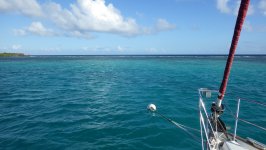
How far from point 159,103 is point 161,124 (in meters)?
5.84

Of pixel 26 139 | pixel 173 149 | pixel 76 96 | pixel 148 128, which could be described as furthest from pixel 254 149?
pixel 76 96

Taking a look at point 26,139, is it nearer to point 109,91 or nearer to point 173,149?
point 173,149

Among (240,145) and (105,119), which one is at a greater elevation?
(240,145)

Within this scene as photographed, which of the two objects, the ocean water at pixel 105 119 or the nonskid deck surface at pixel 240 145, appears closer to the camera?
the nonskid deck surface at pixel 240 145

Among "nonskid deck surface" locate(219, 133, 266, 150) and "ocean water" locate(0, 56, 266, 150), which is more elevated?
"nonskid deck surface" locate(219, 133, 266, 150)

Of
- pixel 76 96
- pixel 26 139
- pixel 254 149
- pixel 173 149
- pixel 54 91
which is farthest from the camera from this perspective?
pixel 54 91

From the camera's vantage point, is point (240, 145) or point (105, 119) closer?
point (240, 145)

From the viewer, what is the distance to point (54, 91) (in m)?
27.9

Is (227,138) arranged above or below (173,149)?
above

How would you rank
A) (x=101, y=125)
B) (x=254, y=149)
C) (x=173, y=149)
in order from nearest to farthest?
(x=254, y=149) → (x=173, y=149) → (x=101, y=125)

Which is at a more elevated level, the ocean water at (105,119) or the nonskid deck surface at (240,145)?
the nonskid deck surface at (240,145)

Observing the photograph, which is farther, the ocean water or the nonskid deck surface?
the ocean water

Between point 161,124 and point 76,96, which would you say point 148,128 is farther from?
point 76,96

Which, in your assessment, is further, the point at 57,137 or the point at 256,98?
the point at 256,98
